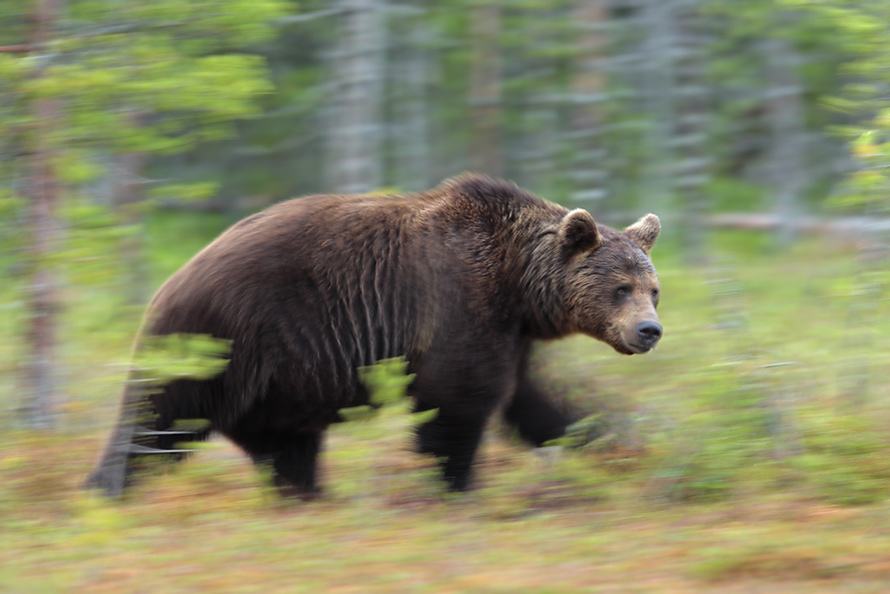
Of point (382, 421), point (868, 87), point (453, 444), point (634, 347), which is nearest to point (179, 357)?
point (382, 421)

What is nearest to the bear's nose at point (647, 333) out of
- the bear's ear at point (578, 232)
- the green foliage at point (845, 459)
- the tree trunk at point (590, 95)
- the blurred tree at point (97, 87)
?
the bear's ear at point (578, 232)

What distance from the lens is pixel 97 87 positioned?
611 cm

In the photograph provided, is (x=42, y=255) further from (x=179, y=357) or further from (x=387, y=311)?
(x=387, y=311)

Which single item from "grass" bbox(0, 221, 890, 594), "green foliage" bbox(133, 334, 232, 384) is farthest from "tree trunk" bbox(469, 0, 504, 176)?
"green foliage" bbox(133, 334, 232, 384)

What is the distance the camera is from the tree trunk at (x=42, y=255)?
6441 millimetres

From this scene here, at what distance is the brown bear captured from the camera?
595 cm

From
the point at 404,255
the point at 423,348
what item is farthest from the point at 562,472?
the point at 404,255

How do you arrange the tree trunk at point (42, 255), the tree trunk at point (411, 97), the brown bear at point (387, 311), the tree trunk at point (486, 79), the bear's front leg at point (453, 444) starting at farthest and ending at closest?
the tree trunk at point (411, 97), the tree trunk at point (486, 79), the tree trunk at point (42, 255), the bear's front leg at point (453, 444), the brown bear at point (387, 311)

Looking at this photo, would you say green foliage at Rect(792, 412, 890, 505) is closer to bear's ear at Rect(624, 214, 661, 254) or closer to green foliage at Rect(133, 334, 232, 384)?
bear's ear at Rect(624, 214, 661, 254)

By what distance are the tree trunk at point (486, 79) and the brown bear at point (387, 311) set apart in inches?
400

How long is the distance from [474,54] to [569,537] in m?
13.4

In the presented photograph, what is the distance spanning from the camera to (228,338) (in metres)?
5.92

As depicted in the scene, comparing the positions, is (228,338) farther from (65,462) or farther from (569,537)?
(569,537)

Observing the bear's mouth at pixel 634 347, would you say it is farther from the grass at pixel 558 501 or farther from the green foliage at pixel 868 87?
the green foliage at pixel 868 87
